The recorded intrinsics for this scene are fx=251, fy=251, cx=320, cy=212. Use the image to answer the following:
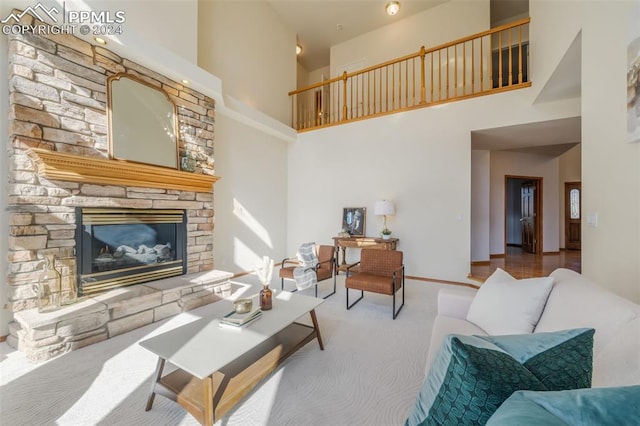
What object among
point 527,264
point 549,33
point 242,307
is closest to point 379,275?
point 242,307

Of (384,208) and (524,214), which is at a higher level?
(384,208)

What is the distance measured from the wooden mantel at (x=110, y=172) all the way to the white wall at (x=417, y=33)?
5017 mm

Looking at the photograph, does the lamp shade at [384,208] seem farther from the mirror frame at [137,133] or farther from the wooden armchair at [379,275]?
the mirror frame at [137,133]

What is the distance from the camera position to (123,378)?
1.83 meters

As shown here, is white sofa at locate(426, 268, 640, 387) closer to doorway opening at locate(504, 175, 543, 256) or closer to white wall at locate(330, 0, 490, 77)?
doorway opening at locate(504, 175, 543, 256)

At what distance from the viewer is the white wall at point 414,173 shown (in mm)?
4105

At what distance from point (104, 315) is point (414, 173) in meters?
4.67

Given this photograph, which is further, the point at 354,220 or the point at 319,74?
the point at 319,74

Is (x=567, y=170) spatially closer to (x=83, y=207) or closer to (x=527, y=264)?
(x=527, y=264)

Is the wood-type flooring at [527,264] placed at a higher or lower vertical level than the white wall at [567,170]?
lower

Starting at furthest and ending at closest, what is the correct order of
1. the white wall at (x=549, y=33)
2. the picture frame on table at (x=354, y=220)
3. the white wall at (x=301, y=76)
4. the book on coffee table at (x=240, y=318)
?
the white wall at (x=301, y=76) → the picture frame on table at (x=354, y=220) → the white wall at (x=549, y=33) → the book on coffee table at (x=240, y=318)

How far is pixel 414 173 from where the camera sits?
4.57 m

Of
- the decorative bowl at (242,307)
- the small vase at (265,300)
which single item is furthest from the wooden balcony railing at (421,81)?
the decorative bowl at (242,307)

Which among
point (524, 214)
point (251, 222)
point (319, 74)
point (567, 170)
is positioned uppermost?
point (319, 74)
